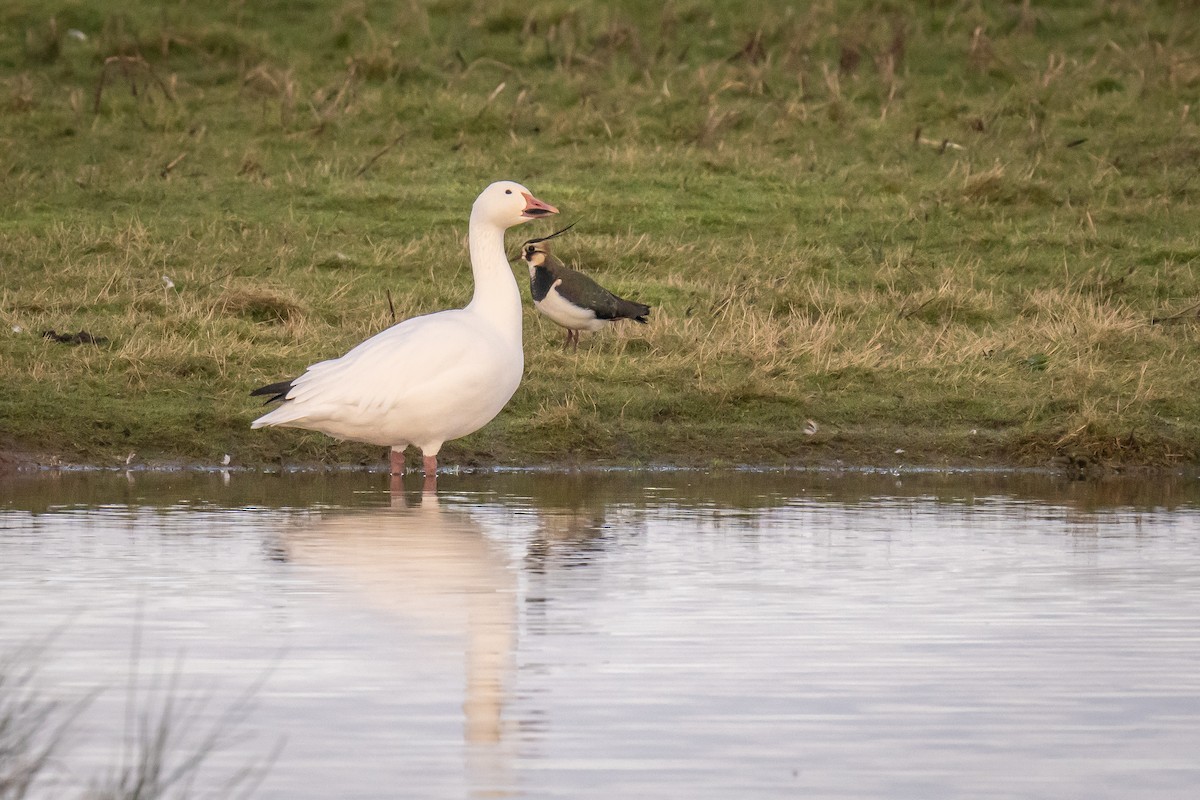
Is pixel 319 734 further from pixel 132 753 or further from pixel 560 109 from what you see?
pixel 560 109

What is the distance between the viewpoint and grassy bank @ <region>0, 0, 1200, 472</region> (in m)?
12.3

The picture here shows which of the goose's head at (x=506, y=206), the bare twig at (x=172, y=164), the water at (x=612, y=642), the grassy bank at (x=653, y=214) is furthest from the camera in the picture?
the bare twig at (x=172, y=164)

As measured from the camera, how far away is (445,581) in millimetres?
7391

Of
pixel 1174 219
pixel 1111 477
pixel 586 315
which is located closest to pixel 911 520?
pixel 1111 477

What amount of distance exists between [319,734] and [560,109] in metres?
14.4

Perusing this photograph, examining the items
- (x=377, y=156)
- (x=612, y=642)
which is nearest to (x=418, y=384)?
(x=612, y=642)

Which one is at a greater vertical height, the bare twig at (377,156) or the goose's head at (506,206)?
the bare twig at (377,156)

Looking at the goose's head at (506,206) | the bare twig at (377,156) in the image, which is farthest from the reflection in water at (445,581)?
the bare twig at (377,156)

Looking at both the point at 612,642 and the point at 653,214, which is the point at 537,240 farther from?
the point at 612,642

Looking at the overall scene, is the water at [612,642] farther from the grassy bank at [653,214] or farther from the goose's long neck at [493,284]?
the grassy bank at [653,214]

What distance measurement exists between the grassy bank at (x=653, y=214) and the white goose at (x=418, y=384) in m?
1.17

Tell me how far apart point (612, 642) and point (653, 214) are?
10609 millimetres

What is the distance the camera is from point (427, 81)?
20.0 meters

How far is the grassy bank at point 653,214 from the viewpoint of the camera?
12.3 metres
